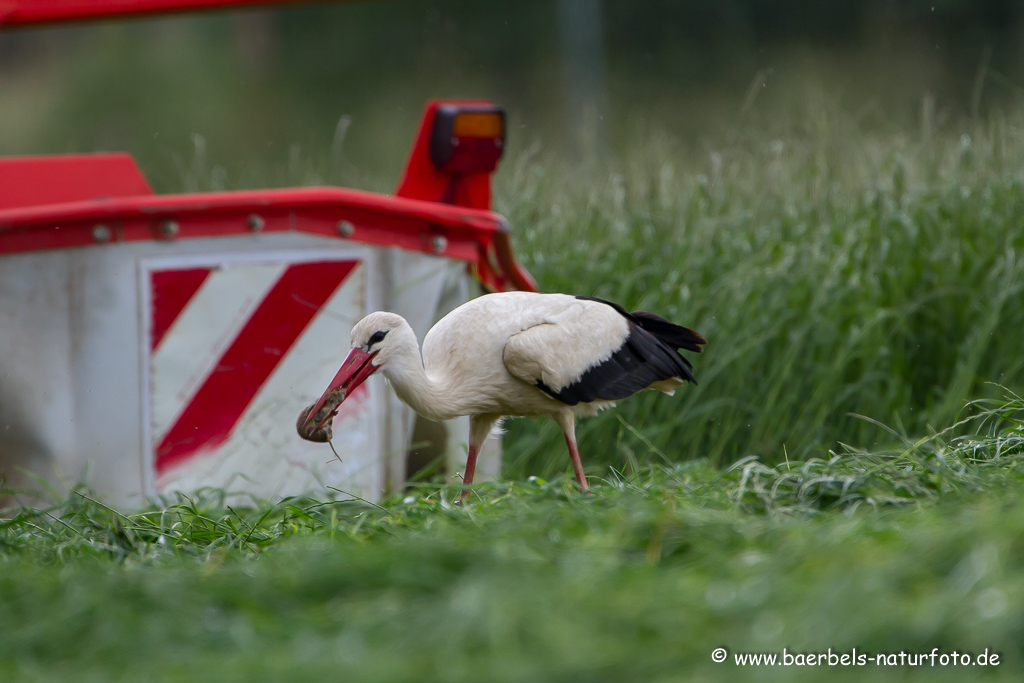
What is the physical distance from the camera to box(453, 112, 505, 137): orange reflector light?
4082 millimetres

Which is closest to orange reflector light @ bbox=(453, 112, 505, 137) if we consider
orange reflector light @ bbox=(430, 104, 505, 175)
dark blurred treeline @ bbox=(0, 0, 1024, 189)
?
orange reflector light @ bbox=(430, 104, 505, 175)

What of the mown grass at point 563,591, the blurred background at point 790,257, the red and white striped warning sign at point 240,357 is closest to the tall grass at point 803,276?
the blurred background at point 790,257

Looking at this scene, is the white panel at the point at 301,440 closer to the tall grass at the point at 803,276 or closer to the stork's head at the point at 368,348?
the stork's head at the point at 368,348

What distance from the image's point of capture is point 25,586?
2.29 metres

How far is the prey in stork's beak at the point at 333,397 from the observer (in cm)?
276

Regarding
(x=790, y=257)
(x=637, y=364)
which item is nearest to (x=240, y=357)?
(x=637, y=364)

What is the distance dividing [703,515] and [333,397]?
929 millimetres

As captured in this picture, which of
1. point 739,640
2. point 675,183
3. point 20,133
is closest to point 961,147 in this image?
point 675,183

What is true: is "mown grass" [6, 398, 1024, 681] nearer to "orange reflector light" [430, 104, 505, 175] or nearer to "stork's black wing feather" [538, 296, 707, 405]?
"stork's black wing feather" [538, 296, 707, 405]

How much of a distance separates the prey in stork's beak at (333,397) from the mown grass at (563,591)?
23 centimetres

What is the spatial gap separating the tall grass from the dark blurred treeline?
28.1ft

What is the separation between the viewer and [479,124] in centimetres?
412

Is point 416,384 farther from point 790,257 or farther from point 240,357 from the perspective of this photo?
point 790,257

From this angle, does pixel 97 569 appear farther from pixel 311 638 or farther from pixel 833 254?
pixel 833 254
